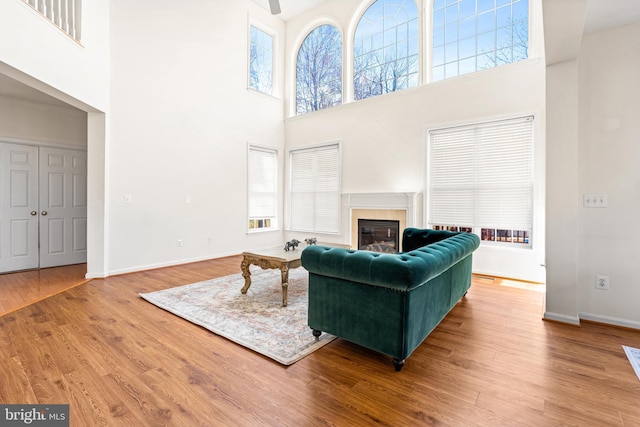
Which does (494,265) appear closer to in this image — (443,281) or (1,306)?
(443,281)

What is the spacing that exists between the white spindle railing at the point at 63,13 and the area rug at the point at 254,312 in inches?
125

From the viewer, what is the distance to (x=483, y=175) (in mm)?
4574

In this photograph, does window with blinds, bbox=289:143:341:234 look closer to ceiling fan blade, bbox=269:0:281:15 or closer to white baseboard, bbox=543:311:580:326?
ceiling fan blade, bbox=269:0:281:15

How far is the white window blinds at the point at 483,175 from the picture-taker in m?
4.27

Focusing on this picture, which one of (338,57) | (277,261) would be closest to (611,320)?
(277,261)

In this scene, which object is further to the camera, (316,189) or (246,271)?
(316,189)

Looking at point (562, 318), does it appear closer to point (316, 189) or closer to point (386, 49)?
point (316, 189)

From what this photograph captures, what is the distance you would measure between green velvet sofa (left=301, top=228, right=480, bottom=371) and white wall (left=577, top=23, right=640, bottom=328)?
4.75 ft

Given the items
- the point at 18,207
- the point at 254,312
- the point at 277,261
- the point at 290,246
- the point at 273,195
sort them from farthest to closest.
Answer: the point at 273,195 → the point at 18,207 → the point at 290,246 → the point at 277,261 → the point at 254,312

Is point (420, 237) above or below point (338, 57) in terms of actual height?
below

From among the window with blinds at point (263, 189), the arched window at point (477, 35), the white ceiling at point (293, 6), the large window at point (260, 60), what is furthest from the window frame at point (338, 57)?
the arched window at point (477, 35)

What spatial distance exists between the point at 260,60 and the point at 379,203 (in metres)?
4.23

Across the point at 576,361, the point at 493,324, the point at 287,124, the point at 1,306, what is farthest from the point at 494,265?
the point at 1,306

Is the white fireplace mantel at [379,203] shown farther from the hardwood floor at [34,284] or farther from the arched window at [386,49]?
the hardwood floor at [34,284]
